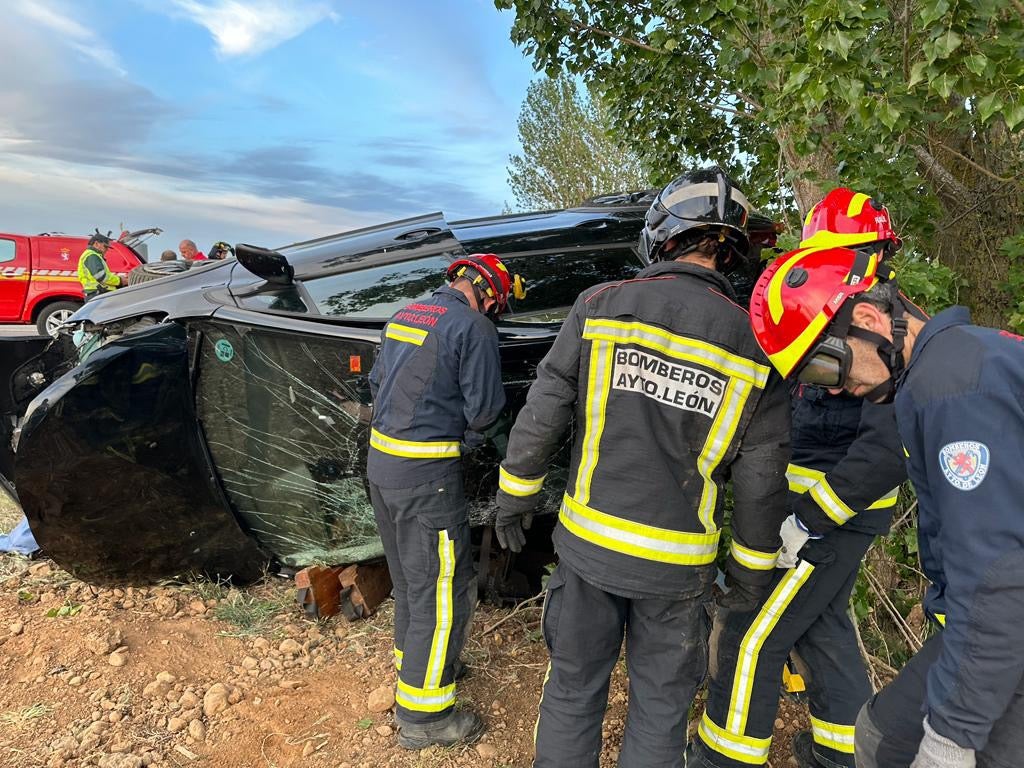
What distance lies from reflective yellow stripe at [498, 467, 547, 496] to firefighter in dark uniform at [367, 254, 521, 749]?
1.53ft

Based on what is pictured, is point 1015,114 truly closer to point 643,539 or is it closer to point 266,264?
point 643,539

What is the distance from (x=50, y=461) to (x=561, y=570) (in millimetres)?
2049

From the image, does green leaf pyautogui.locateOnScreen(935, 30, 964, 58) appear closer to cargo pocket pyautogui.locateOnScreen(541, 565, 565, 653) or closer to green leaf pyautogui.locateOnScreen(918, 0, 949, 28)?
green leaf pyautogui.locateOnScreen(918, 0, 949, 28)

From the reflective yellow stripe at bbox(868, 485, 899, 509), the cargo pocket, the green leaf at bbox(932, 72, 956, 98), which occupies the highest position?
the green leaf at bbox(932, 72, 956, 98)

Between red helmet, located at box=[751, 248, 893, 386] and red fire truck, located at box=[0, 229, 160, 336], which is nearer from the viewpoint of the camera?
red helmet, located at box=[751, 248, 893, 386]

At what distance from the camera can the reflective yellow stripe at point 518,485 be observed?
1.99 metres

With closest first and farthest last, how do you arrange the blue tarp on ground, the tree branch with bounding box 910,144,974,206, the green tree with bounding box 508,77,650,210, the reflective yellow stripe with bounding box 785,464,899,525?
the reflective yellow stripe with bounding box 785,464,899,525 < the tree branch with bounding box 910,144,974,206 < the blue tarp on ground < the green tree with bounding box 508,77,650,210

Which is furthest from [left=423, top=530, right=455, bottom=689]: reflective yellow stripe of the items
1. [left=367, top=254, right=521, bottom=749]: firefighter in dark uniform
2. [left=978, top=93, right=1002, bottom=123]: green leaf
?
[left=978, top=93, right=1002, bottom=123]: green leaf

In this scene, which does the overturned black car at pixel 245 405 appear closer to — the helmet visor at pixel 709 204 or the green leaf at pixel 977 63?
the helmet visor at pixel 709 204

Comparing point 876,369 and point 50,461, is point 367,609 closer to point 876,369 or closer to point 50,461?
point 50,461

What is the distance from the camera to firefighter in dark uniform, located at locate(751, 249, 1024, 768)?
113 cm

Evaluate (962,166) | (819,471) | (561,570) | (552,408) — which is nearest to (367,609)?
(561,570)

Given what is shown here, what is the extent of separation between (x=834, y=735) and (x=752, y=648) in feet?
1.36

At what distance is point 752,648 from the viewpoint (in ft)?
7.22
